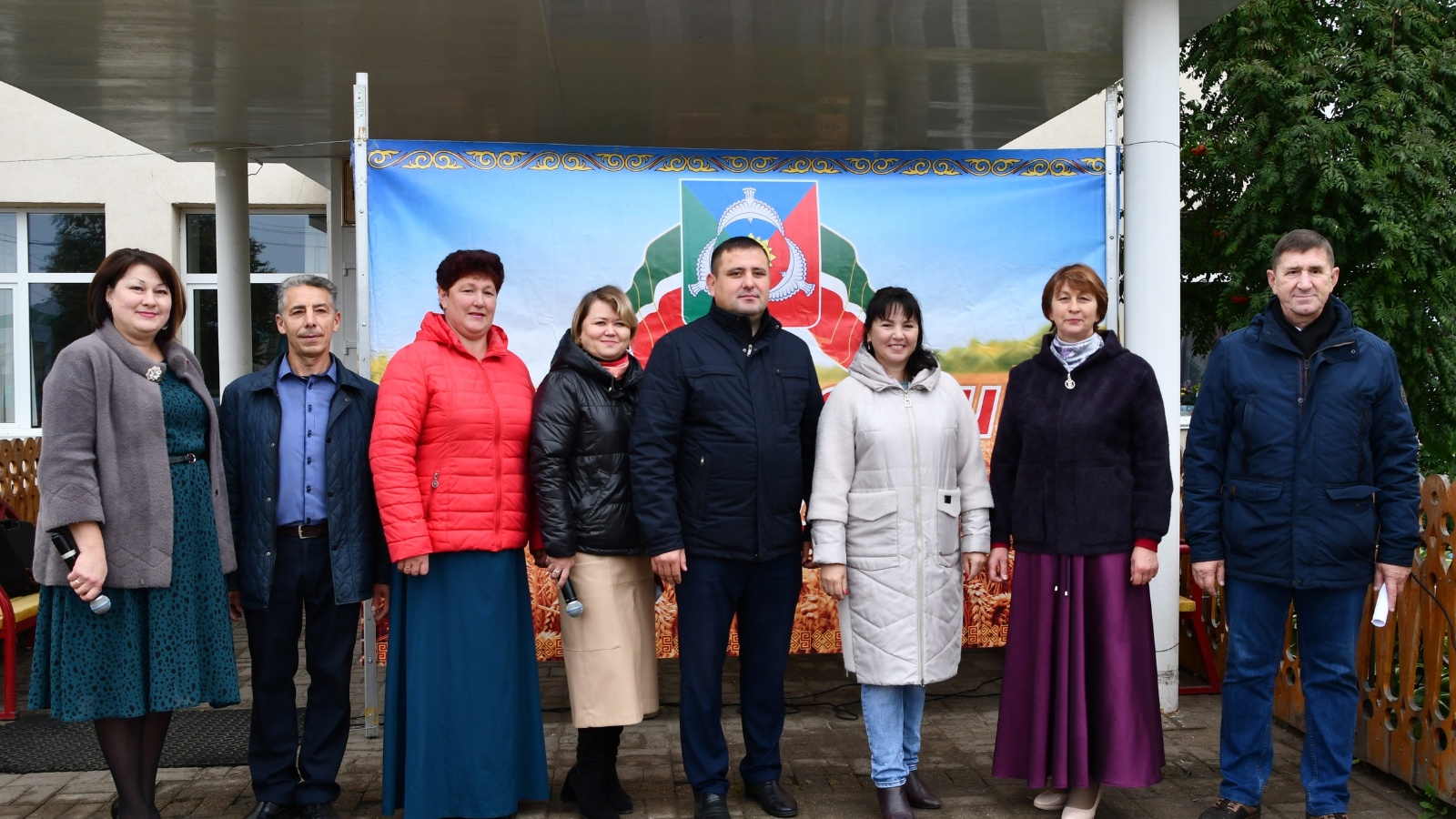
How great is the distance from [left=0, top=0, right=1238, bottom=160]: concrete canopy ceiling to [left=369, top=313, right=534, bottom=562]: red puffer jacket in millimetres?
2208

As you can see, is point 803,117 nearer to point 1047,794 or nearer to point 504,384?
point 504,384

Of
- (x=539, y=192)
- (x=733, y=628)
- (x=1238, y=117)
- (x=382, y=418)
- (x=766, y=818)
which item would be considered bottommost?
(x=766, y=818)

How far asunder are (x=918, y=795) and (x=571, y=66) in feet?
13.3

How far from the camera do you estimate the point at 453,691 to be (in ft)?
11.8

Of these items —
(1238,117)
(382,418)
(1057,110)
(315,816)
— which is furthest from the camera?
(1057,110)

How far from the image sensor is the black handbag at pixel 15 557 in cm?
554

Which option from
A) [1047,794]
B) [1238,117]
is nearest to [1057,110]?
[1238,117]

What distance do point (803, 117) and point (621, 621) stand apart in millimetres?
4458

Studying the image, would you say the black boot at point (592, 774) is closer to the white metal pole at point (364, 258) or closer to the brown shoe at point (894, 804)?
the brown shoe at point (894, 804)

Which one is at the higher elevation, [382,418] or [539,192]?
[539,192]

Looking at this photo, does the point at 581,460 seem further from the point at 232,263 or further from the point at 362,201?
the point at 232,263

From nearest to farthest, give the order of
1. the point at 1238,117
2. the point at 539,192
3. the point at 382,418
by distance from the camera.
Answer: the point at 382,418 < the point at 539,192 < the point at 1238,117

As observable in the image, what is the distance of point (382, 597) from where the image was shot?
3832 mm

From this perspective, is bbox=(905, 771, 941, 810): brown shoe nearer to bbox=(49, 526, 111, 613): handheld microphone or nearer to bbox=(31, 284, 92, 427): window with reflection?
bbox=(49, 526, 111, 613): handheld microphone
